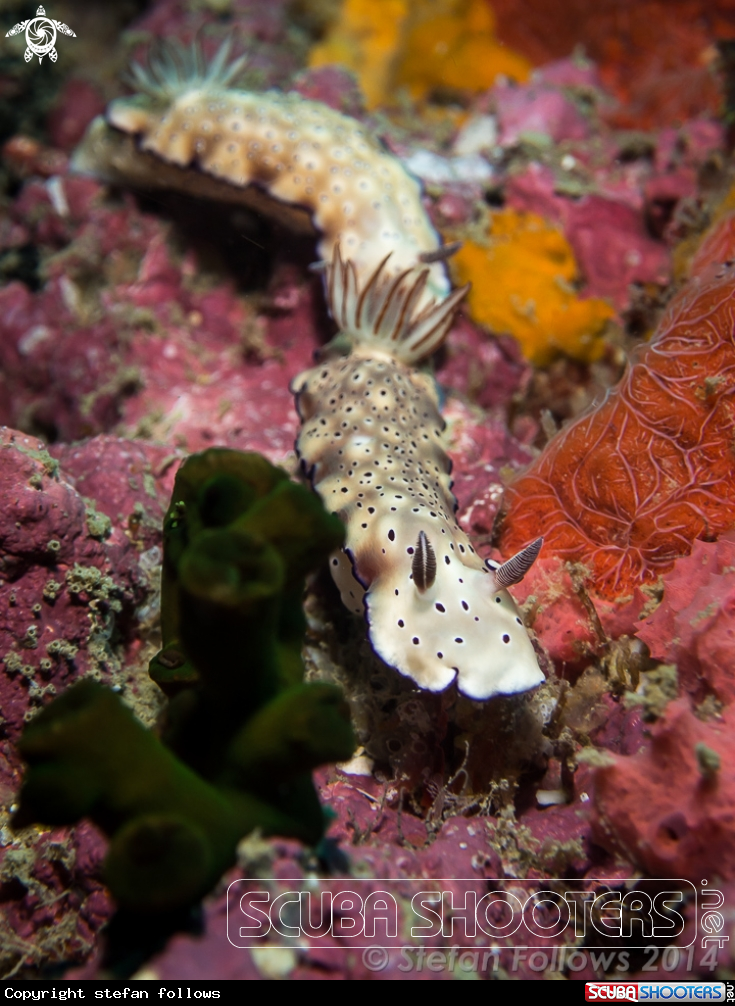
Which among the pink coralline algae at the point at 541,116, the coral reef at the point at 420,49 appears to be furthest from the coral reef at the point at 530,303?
the coral reef at the point at 420,49

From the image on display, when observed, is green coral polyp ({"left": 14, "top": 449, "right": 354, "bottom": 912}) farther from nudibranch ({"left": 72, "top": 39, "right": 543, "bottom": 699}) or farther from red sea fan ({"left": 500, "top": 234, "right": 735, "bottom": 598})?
red sea fan ({"left": 500, "top": 234, "right": 735, "bottom": 598})

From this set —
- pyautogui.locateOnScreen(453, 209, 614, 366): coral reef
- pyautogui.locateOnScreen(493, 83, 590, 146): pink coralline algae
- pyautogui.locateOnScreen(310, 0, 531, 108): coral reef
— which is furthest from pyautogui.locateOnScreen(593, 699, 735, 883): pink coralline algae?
pyautogui.locateOnScreen(310, 0, 531, 108): coral reef

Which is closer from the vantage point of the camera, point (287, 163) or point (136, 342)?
point (287, 163)

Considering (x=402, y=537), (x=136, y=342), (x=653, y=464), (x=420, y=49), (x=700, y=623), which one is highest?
(x=420, y=49)

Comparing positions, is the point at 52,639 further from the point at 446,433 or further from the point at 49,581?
the point at 446,433

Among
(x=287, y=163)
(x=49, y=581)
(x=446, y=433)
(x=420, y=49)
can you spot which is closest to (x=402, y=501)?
(x=446, y=433)

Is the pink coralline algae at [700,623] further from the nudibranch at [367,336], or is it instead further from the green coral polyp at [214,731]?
the green coral polyp at [214,731]

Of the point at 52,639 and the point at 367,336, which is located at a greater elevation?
the point at 367,336
